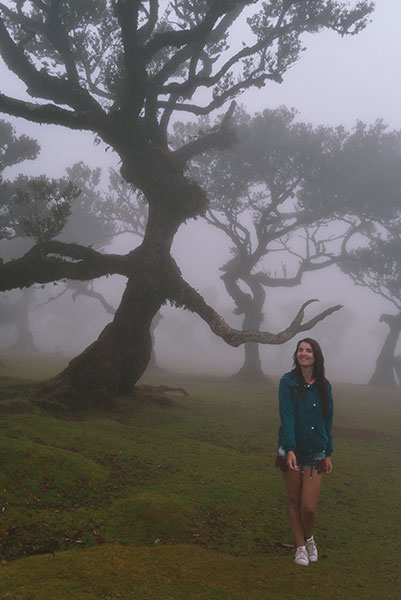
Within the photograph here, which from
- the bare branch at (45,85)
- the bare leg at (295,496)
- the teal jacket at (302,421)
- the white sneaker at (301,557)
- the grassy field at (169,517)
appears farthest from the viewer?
the bare branch at (45,85)

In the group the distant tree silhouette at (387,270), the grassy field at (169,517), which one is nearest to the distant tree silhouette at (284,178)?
the distant tree silhouette at (387,270)

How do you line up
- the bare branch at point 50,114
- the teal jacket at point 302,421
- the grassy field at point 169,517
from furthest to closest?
the bare branch at point 50,114
the teal jacket at point 302,421
the grassy field at point 169,517

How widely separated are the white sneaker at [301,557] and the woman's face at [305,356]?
2187 millimetres

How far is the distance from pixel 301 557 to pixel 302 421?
1.54 meters

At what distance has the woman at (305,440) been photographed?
514cm

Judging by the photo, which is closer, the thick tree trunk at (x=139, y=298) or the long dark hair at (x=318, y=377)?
the long dark hair at (x=318, y=377)

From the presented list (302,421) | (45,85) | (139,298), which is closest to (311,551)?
(302,421)

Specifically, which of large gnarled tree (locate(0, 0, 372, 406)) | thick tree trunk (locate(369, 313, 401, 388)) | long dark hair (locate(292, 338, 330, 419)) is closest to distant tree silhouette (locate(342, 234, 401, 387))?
thick tree trunk (locate(369, 313, 401, 388))

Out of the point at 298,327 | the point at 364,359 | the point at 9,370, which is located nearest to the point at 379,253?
the point at 298,327

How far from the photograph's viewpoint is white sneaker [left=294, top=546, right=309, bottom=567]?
491 cm

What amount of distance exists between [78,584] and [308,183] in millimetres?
31463

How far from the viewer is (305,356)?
563 centimetres

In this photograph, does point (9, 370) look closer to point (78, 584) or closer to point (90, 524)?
point (90, 524)

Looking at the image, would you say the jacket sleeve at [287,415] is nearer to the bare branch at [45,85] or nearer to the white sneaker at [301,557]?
the white sneaker at [301,557]
